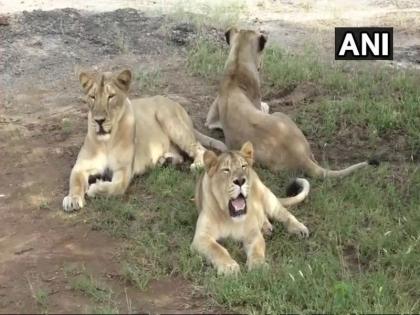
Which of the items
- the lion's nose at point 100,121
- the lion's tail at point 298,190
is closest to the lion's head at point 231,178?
the lion's tail at point 298,190

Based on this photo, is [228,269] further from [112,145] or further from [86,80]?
[86,80]

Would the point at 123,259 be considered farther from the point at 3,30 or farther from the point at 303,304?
the point at 3,30

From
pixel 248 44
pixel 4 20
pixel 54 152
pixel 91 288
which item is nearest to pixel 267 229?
pixel 91 288

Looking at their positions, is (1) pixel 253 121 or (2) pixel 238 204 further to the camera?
(1) pixel 253 121

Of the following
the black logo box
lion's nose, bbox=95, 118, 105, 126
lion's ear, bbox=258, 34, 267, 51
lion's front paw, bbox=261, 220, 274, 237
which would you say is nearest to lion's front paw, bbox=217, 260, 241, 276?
lion's front paw, bbox=261, 220, 274, 237

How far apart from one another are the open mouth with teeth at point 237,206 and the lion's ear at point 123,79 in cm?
142

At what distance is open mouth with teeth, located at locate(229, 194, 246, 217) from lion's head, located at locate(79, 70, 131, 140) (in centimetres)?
131

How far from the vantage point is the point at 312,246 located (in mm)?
4672

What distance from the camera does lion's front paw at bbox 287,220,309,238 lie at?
4781 millimetres

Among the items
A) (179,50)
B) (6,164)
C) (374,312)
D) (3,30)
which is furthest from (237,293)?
(3,30)

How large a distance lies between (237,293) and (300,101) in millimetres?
3417

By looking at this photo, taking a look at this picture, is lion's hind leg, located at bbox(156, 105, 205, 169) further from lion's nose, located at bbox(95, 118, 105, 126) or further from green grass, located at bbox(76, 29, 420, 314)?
lion's nose, located at bbox(95, 118, 105, 126)

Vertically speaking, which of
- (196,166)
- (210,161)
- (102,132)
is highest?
(210,161)

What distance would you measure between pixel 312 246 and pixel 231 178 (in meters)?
0.59
